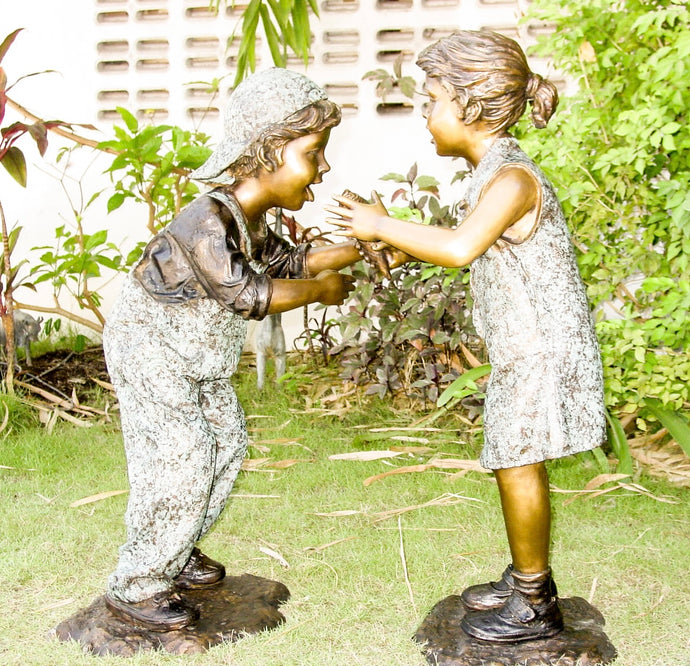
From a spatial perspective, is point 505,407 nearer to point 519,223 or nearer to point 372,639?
point 519,223

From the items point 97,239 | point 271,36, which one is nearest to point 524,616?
point 97,239

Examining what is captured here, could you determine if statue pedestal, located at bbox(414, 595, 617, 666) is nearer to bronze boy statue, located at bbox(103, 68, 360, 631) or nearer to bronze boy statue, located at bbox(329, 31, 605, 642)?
bronze boy statue, located at bbox(329, 31, 605, 642)

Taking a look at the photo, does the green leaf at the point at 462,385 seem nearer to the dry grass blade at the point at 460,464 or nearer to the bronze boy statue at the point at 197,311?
the dry grass blade at the point at 460,464

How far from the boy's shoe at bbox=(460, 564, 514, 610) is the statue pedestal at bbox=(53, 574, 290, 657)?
545mm

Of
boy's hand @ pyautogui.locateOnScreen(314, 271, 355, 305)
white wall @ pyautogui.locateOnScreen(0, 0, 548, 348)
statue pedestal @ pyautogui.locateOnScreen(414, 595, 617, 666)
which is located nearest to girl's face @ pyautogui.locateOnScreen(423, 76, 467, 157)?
boy's hand @ pyautogui.locateOnScreen(314, 271, 355, 305)

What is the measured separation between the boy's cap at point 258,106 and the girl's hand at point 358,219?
27cm

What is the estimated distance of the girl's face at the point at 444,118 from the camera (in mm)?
2281

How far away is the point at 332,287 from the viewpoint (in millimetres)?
2436

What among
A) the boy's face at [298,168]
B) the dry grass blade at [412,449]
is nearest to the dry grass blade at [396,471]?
the dry grass blade at [412,449]

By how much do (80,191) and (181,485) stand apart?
3.31 metres

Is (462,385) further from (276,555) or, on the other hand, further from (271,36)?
(271,36)

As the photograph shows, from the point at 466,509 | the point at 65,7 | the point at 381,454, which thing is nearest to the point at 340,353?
the point at 381,454

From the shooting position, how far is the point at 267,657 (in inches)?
97.1

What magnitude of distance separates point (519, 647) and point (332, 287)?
1.06 metres
